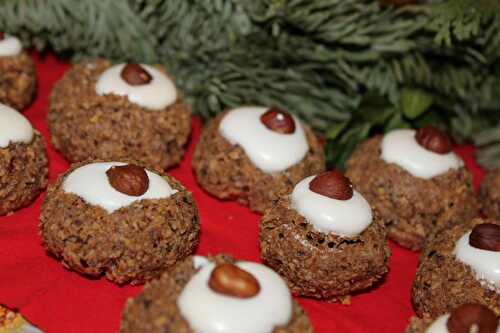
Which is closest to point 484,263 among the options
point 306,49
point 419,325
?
point 419,325

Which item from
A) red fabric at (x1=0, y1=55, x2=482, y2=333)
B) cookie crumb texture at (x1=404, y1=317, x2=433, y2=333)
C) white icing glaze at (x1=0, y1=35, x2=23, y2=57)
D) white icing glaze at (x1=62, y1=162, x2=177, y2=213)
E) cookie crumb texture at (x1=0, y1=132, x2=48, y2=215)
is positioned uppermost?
white icing glaze at (x1=0, y1=35, x2=23, y2=57)

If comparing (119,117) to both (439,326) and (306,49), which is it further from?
(439,326)

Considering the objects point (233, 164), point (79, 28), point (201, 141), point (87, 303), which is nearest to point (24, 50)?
point (79, 28)

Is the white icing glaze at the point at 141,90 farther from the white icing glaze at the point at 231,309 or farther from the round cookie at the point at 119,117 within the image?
the white icing glaze at the point at 231,309

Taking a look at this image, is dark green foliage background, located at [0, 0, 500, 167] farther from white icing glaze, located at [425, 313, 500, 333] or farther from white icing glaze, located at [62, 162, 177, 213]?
white icing glaze, located at [425, 313, 500, 333]

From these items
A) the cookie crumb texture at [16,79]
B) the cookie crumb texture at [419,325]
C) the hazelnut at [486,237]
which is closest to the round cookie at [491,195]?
Answer: the hazelnut at [486,237]

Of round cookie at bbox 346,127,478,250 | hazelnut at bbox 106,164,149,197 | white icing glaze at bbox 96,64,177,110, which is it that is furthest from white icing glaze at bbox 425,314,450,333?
white icing glaze at bbox 96,64,177,110

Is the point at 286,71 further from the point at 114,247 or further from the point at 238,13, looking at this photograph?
the point at 114,247
